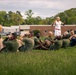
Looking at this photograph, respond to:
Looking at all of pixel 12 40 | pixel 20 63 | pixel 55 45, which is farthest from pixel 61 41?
pixel 20 63

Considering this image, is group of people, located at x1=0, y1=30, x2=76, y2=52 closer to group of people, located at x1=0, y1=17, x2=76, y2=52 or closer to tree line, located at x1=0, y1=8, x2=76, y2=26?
group of people, located at x1=0, y1=17, x2=76, y2=52

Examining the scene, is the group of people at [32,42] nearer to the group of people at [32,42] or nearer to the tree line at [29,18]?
the group of people at [32,42]

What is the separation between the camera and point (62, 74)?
7844 millimetres

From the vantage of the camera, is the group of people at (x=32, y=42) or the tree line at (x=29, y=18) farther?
the tree line at (x=29, y=18)

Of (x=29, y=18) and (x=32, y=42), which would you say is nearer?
(x=32, y=42)

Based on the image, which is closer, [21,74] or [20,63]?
[21,74]

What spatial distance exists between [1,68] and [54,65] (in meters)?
1.71

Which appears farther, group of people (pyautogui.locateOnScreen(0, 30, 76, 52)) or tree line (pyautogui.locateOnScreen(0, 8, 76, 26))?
tree line (pyautogui.locateOnScreen(0, 8, 76, 26))

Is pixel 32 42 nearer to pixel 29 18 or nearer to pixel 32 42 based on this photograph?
pixel 32 42

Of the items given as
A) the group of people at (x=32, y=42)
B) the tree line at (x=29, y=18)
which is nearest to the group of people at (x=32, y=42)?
the group of people at (x=32, y=42)

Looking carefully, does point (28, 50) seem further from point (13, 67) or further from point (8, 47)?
point (13, 67)

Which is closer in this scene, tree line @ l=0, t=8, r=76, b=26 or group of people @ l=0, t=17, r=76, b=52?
group of people @ l=0, t=17, r=76, b=52

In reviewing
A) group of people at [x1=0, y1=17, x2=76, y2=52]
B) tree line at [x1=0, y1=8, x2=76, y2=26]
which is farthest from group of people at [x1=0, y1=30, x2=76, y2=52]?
tree line at [x1=0, y1=8, x2=76, y2=26]

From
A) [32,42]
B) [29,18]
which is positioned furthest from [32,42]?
[29,18]
